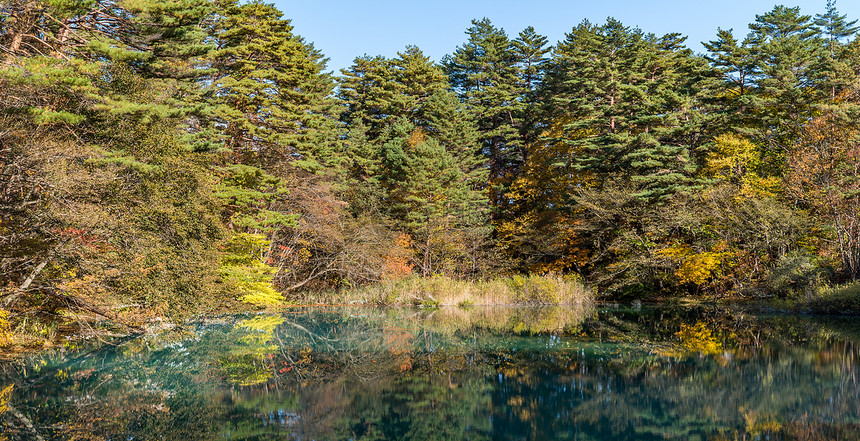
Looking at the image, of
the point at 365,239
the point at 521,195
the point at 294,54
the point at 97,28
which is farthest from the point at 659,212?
the point at 97,28

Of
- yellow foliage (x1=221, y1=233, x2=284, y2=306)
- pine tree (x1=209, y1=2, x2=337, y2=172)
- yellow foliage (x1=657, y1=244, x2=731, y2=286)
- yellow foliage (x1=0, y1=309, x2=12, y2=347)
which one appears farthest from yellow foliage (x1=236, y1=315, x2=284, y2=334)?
yellow foliage (x1=657, y1=244, x2=731, y2=286)

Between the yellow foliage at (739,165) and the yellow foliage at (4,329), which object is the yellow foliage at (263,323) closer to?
the yellow foliage at (4,329)

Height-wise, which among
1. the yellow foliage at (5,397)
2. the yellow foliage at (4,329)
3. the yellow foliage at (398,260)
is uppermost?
the yellow foliage at (398,260)

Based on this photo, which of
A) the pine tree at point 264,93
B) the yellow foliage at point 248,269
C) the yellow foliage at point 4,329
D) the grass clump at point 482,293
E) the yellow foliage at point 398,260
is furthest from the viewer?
the yellow foliage at point 398,260

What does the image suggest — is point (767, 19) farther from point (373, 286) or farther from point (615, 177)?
point (373, 286)

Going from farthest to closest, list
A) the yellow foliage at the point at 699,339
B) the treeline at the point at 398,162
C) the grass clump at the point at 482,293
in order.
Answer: the grass clump at the point at 482,293, the yellow foliage at the point at 699,339, the treeline at the point at 398,162

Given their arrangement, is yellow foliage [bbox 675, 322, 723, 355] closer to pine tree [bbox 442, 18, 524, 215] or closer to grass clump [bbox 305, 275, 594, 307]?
grass clump [bbox 305, 275, 594, 307]

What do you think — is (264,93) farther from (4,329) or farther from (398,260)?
(4,329)

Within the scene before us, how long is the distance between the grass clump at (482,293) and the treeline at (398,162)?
1.34m

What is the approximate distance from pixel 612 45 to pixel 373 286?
60.5 ft

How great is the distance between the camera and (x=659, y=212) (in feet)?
78.0

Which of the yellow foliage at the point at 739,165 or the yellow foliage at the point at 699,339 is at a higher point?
the yellow foliage at the point at 739,165

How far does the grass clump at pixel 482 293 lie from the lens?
23922 millimetres

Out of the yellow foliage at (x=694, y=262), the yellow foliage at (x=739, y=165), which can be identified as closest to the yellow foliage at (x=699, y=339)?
the yellow foliage at (x=694, y=262)
